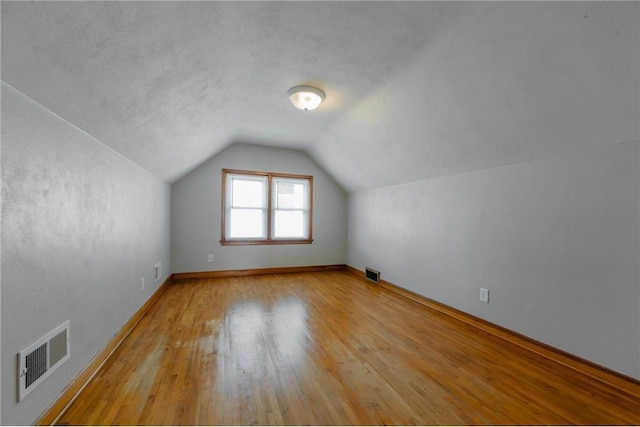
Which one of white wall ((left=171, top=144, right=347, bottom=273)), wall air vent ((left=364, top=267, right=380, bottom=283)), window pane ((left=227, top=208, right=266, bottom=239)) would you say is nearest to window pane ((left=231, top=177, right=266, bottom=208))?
window pane ((left=227, top=208, right=266, bottom=239))

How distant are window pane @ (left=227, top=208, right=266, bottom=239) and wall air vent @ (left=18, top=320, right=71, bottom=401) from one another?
336 centimetres

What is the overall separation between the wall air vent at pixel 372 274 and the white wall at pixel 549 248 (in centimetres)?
90

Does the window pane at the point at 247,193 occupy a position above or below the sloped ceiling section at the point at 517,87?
below

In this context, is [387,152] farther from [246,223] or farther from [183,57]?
[246,223]

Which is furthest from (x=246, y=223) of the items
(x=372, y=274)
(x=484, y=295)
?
(x=484, y=295)

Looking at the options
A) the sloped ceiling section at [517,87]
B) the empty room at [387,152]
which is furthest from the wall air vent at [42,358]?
the sloped ceiling section at [517,87]

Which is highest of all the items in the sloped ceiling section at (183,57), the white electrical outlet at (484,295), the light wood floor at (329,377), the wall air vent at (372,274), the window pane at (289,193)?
the sloped ceiling section at (183,57)

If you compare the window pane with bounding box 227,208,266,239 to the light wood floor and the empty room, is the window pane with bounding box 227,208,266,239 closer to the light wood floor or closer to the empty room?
the empty room

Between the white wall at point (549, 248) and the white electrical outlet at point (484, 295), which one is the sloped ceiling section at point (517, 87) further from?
the white electrical outlet at point (484, 295)

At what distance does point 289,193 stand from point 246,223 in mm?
A: 1019

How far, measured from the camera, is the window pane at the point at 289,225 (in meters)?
5.11

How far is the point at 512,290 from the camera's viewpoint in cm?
242

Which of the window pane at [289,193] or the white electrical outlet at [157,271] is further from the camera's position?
the window pane at [289,193]

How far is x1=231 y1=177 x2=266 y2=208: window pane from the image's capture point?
15.9ft
